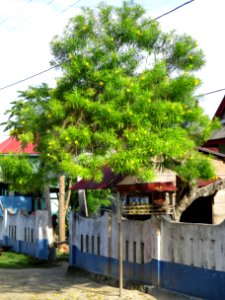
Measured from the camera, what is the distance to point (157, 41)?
461 inches

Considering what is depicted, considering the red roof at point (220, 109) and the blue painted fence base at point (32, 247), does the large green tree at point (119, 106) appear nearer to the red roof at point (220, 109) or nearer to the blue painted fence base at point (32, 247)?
the red roof at point (220, 109)

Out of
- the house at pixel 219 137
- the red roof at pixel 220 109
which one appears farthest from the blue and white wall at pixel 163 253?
the red roof at pixel 220 109

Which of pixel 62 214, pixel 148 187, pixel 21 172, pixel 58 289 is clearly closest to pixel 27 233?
pixel 62 214

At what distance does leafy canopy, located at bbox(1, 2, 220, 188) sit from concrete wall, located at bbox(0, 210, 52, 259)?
8.73 metres

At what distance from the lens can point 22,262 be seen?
19.5m

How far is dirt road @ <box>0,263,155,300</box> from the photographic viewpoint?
40.1 ft

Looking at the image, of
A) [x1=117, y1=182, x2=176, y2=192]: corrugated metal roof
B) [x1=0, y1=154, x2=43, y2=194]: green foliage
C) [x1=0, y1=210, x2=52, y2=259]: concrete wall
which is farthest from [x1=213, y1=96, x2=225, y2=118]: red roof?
[x1=0, y1=154, x2=43, y2=194]: green foliage

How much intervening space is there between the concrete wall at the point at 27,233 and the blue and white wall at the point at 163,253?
474 centimetres

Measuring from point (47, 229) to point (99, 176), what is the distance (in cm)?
945

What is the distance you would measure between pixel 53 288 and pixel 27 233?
8086mm

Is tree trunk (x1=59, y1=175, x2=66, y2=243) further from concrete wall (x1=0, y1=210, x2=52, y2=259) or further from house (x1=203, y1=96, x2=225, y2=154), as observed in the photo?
house (x1=203, y1=96, x2=225, y2=154)

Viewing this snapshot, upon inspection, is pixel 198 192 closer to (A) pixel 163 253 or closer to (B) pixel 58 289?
(A) pixel 163 253

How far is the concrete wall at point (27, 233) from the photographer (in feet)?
65.4

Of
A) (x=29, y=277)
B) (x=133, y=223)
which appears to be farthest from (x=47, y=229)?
(x=133, y=223)
